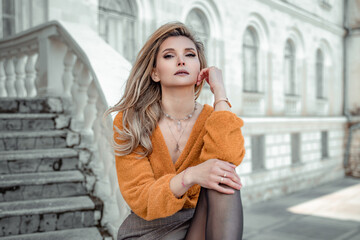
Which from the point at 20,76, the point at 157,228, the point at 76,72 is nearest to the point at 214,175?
the point at 157,228

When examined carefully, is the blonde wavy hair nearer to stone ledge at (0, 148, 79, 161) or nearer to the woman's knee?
the woman's knee

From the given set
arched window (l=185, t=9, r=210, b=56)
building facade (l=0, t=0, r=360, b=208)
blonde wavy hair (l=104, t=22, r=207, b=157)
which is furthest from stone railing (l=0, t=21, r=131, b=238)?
arched window (l=185, t=9, r=210, b=56)

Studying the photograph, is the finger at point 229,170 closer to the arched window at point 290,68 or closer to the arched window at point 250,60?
the arched window at point 250,60

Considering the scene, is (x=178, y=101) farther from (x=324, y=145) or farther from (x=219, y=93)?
(x=324, y=145)

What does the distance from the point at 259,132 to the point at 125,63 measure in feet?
26.8

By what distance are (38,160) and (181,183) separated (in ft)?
5.26

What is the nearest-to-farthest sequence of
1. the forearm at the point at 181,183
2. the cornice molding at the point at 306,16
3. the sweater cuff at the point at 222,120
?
the forearm at the point at 181,183 < the sweater cuff at the point at 222,120 < the cornice molding at the point at 306,16

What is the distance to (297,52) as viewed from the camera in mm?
12828

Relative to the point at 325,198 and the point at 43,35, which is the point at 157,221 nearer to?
the point at 43,35

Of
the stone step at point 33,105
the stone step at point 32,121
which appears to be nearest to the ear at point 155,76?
the stone step at point 32,121

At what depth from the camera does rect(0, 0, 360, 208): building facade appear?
7.45 metres

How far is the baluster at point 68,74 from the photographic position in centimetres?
348

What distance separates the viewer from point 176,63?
1.80 m

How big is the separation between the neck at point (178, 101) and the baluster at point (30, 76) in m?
2.68
